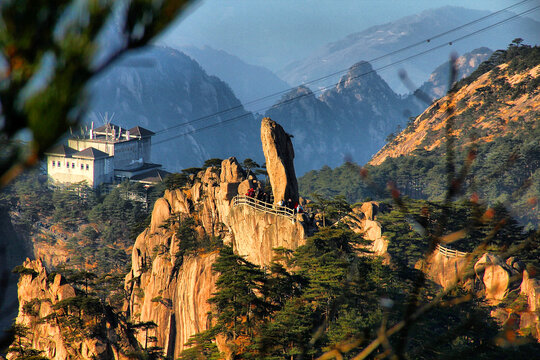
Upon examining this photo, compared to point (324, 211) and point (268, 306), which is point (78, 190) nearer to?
point (324, 211)

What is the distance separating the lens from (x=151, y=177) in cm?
8444

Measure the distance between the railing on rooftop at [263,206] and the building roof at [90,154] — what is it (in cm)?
5938

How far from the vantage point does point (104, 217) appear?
2869 inches

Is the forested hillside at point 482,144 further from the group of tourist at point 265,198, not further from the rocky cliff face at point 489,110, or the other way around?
the group of tourist at point 265,198

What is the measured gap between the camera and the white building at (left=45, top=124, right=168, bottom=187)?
86.8 meters

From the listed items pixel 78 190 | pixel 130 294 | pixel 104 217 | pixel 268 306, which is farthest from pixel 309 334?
pixel 78 190

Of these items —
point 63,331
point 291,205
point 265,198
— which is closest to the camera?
point 63,331

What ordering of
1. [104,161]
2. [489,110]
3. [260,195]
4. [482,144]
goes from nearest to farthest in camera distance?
[260,195] → [482,144] → [104,161] → [489,110]

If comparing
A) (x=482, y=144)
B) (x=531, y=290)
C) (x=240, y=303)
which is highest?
(x=482, y=144)

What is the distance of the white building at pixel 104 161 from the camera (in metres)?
86.8

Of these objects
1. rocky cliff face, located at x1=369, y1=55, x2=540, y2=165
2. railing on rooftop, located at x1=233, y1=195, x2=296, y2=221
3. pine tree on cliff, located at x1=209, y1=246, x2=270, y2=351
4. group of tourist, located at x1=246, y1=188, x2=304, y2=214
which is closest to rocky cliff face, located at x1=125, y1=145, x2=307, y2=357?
railing on rooftop, located at x1=233, y1=195, x2=296, y2=221

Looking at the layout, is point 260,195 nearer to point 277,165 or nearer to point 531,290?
point 277,165

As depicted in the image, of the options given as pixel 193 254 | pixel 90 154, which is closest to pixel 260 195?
pixel 193 254

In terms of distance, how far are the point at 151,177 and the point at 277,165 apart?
57.5 m
